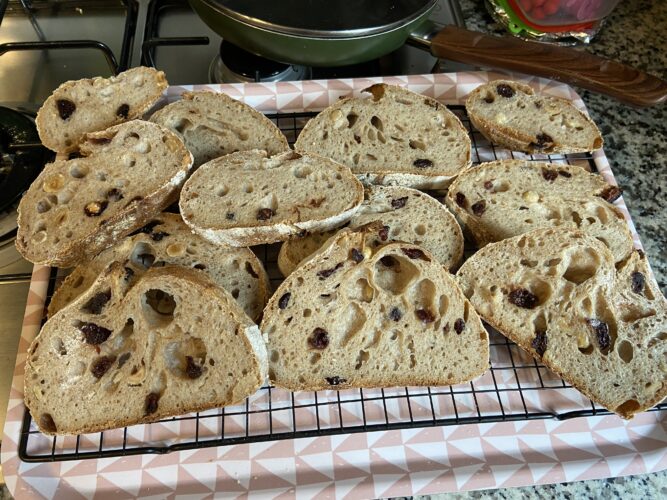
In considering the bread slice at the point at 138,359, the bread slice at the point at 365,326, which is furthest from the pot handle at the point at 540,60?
the bread slice at the point at 138,359

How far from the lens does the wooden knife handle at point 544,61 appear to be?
1887 millimetres

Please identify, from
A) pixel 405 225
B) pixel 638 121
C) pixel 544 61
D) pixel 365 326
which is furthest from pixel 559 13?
pixel 365 326

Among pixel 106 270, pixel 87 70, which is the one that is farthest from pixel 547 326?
pixel 87 70

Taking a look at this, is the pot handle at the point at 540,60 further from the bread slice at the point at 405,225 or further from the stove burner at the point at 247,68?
the bread slice at the point at 405,225

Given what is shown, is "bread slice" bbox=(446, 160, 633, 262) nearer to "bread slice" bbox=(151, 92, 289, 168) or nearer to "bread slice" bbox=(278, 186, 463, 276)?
"bread slice" bbox=(278, 186, 463, 276)

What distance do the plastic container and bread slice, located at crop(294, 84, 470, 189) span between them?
0.73m

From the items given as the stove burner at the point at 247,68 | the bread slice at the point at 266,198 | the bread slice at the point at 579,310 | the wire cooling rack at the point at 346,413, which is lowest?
the wire cooling rack at the point at 346,413

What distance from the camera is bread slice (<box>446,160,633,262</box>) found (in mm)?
1679

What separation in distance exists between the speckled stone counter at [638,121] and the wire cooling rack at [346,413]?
0.60m

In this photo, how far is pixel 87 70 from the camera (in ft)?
7.13

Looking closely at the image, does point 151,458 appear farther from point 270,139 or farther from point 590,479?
point 590,479

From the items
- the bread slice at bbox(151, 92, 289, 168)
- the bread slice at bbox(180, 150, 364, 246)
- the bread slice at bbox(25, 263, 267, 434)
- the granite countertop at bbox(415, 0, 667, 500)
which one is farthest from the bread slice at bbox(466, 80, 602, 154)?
the bread slice at bbox(25, 263, 267, 434)

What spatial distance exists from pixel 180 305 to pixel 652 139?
6.19ft

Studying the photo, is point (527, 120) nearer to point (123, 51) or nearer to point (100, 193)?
point (100, 193)
